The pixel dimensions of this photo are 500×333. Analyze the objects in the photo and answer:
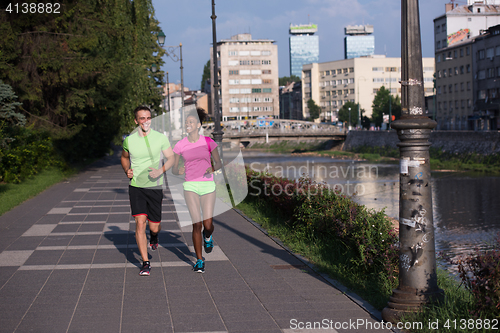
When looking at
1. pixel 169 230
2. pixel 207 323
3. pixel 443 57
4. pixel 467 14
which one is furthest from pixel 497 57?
pixel 207 323

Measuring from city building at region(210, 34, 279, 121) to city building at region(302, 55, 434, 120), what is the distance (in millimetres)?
11280

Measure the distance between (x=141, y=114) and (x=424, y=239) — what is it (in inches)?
133

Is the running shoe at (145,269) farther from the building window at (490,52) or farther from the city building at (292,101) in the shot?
the city building at (292,101)

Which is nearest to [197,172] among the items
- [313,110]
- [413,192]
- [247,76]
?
[413,192]

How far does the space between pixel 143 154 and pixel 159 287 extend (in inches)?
60.2

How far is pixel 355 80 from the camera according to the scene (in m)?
130

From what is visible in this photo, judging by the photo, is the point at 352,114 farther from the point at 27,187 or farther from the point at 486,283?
the point at 486,283

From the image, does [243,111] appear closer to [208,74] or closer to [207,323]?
[208,74]

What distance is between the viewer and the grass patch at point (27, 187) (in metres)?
13.4

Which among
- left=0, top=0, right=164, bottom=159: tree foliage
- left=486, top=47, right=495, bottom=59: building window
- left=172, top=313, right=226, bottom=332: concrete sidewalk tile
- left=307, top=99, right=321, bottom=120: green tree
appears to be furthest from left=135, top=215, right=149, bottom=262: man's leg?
left=307, top=99, right=321, bottom=120: green tree

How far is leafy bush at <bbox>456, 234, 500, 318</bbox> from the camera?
13.0ft

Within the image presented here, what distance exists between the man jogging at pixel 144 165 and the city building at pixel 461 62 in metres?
68.1

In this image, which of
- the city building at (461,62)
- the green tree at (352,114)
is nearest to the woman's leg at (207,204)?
the city building at (461,62)

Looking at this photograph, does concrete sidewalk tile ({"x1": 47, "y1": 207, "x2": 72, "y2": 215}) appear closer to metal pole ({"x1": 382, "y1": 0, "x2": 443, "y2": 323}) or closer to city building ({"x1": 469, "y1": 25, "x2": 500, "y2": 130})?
metal pole ({"x1": 382, "y1": 0, "x2": 443, "y2": 323})
